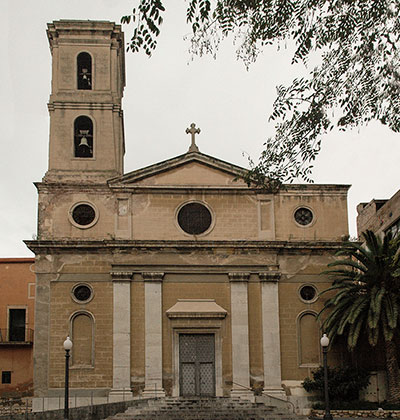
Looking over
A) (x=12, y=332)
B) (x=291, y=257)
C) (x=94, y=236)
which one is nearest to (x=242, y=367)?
(x=291, y=257)

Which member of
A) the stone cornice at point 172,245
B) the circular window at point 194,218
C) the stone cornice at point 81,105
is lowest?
the stone cornice at point 172,245

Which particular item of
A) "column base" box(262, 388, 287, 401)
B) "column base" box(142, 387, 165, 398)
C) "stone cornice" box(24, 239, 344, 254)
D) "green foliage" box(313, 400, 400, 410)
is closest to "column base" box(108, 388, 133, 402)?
"column base" box(142, 387, 165, 398)

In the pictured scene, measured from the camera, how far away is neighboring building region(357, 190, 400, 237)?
1510 inches

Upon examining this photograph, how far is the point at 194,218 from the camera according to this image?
35.1 m

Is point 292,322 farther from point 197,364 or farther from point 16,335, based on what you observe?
point 16,335

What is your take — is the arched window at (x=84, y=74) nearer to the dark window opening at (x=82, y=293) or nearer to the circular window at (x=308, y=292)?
the dark window opening at (x=82, y=293)

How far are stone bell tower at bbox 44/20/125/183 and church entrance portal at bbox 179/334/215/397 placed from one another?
801 cm

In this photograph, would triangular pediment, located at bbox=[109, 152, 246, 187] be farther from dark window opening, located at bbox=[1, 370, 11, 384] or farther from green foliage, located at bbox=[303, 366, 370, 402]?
dark window opening, located at bbox=[1, 370, 11, 384]

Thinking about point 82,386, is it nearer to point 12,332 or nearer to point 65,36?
point 12,332

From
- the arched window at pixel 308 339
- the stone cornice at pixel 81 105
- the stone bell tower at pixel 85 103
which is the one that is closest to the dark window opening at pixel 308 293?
the arched window at pixel 308 339

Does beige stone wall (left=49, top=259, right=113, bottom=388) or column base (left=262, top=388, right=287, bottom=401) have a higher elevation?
beige stone wall (left=49, top=259, right=113, bottom=388)

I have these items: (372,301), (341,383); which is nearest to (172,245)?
(372,301)

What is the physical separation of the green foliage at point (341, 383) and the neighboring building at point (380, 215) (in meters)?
6.72

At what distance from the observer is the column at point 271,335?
33.2 meters
